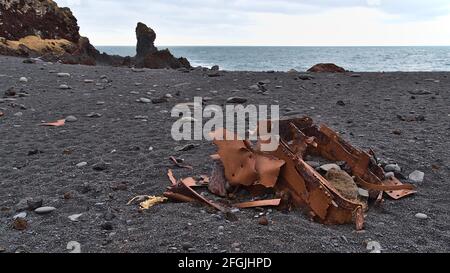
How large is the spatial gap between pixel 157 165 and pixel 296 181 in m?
1.88

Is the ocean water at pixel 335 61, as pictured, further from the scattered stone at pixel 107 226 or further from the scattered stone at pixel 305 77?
the scattered stone at pixel 107 226

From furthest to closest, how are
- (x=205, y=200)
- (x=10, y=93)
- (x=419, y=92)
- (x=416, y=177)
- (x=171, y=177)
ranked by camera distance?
(x=419, y=92)
(x=10, y=93)
(x=416, y=177)
(x=171, y=177)
(x=205, y=200)

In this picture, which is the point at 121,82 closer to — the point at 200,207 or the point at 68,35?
the point at 200,207

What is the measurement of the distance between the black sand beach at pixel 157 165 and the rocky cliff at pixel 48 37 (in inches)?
342

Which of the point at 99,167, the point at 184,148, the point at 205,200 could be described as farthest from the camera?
the point at 184,148

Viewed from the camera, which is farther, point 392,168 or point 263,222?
point 392,168

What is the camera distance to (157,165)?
4996mm

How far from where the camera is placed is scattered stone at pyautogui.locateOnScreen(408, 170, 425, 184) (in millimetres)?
4637

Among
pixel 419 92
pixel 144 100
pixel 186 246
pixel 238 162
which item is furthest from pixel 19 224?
pixel 419 92

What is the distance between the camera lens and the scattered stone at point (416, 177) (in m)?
4.64

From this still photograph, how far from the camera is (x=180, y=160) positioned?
203 inches

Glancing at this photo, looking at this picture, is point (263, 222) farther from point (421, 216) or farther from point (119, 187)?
point (119, 187)

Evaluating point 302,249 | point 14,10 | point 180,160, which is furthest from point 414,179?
point 14,10
